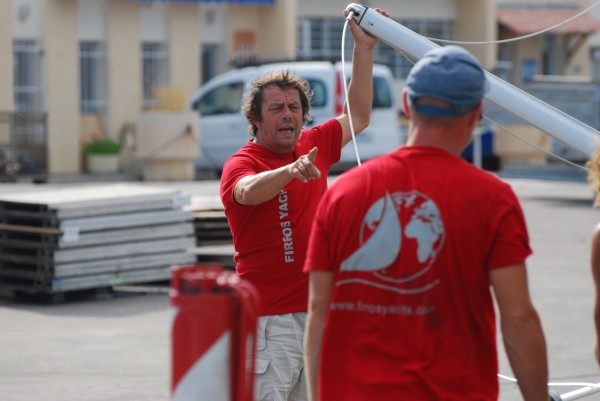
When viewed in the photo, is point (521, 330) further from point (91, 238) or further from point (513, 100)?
point (91, 238)

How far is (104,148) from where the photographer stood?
35125mm

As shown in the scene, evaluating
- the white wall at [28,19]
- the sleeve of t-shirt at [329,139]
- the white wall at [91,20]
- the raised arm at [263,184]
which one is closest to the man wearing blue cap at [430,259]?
the raised arm at [263,184]

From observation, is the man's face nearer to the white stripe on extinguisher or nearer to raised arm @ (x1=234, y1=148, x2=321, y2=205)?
raised arm @ (x1=234, y1=148, x2=321, y2=205)

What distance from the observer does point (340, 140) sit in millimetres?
6297

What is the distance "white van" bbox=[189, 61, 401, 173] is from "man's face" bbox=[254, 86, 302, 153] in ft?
70.8

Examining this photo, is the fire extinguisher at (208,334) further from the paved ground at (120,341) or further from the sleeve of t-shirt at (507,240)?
the paved ground at (120,341)

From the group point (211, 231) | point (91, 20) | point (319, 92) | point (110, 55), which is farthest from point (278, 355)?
point (91, 20)

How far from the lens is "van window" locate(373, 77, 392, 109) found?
2948cm

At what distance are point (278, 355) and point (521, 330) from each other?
219 cm

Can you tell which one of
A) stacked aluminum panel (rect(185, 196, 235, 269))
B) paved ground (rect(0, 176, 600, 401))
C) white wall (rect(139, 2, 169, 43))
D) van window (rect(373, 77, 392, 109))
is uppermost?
white wall (rect(139, 2, 169, 43))

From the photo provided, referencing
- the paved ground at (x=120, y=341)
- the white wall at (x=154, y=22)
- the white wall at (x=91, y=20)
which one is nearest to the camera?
the paved ground at (x=120, y=341)

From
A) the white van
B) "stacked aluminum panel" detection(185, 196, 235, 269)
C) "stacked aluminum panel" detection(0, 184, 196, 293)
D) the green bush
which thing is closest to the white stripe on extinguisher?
"stacked aluminum panel" detection(0, 184, 196, 293)

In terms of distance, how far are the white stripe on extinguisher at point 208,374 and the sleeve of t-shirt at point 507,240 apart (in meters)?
0.84

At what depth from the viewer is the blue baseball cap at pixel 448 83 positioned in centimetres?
371
